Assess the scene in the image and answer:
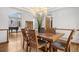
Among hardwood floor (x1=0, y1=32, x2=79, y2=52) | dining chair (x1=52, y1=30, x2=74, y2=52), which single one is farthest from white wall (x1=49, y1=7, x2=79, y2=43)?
hardwood floor (x1=0, y1=32, x2=79, y2=52)

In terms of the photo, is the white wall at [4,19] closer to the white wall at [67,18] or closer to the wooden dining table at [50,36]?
the wooden dining table at [50,36]

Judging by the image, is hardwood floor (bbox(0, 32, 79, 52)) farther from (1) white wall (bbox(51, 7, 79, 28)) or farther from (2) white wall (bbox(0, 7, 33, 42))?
(1) white wall (bbox(51, 7, 79, 28))

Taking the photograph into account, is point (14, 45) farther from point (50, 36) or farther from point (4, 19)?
point (50, 36)

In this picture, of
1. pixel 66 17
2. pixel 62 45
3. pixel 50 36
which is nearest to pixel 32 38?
pixel 50 36

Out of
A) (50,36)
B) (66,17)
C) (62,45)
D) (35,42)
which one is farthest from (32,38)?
(66,17)

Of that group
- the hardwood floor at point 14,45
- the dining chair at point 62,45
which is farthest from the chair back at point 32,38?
the dining chair at point 62,45

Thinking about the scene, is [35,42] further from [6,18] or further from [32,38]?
[6,18]

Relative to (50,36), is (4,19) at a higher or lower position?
higher

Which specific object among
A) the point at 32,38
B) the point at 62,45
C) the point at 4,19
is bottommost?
the point at 62,45

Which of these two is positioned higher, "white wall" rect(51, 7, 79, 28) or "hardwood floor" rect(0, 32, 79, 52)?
"white wall" rect(51, 7, 79, 28)

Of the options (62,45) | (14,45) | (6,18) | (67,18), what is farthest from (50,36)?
(6,18)

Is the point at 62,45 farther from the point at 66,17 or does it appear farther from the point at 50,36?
the point at 66,17
